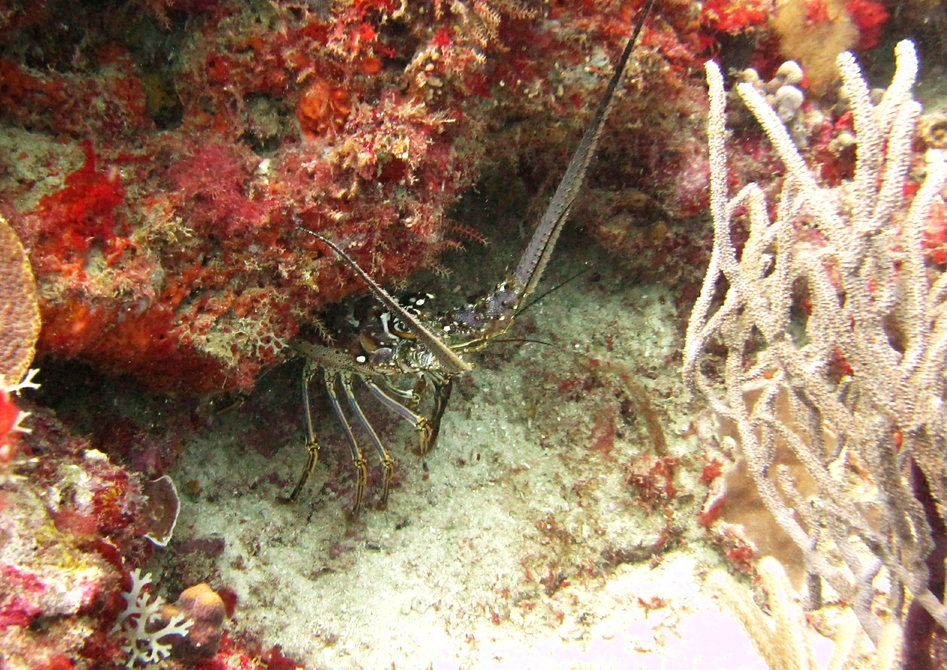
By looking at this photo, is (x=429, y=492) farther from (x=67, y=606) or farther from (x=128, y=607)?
(x=67, y=606)

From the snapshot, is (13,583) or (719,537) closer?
(13,583)

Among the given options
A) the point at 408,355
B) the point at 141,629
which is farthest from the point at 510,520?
the point at 141,629

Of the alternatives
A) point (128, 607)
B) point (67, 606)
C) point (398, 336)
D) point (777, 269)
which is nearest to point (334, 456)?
point (398, 336)

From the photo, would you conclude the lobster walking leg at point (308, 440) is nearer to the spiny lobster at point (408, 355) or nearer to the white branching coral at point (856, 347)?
the spiny lobster at point (408, 355)

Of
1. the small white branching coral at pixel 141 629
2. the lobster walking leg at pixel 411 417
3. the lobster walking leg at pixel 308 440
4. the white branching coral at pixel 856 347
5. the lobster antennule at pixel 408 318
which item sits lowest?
the small white branching coral at pixel 141 629

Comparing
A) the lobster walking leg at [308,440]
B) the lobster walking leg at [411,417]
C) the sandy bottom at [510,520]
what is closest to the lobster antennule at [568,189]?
the lobster walking leg at [411,417]

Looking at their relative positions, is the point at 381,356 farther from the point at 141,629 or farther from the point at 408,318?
the point at 141,629

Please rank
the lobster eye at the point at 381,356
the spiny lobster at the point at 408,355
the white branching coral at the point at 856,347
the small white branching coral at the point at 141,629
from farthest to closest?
the lobster eye at the point at 381,356 → the spiny lobster at the point at 408,355 → the white branching coral at the point at 856,347 → the small white branching coral at the point at 141,629
